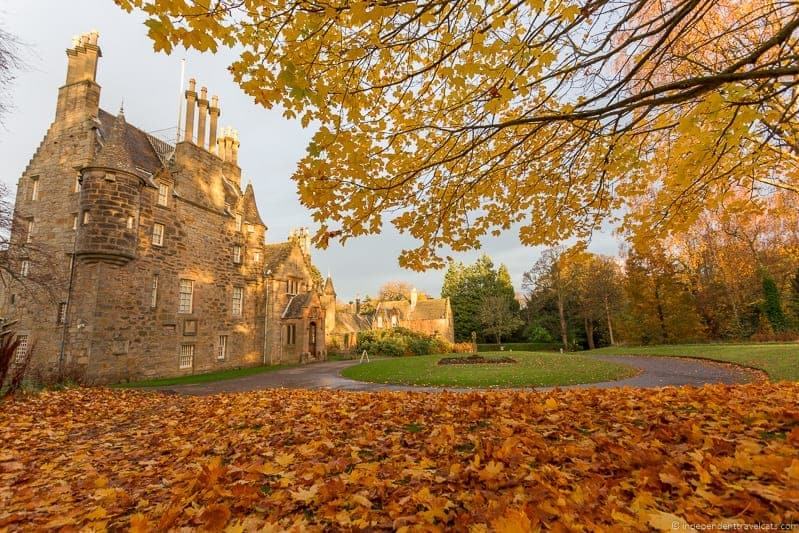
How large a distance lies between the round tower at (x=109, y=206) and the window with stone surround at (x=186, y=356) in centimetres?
624

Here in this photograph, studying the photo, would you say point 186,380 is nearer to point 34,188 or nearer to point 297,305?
point 297,305

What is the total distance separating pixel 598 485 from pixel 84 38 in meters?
27.1

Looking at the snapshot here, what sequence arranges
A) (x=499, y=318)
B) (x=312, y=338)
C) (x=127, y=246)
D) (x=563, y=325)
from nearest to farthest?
(x=127, y=246) < (x=312, y=338) < (x=563, y=325) < (x=499, y=318)

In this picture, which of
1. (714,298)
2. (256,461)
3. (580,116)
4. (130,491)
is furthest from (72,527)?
(714,298)

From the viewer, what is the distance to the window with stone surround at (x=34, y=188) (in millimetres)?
19156

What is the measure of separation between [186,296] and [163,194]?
5926 mm

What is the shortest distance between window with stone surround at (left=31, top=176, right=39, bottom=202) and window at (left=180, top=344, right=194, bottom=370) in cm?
1053

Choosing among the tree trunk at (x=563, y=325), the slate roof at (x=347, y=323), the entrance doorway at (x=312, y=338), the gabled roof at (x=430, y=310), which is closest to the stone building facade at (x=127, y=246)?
the entrance doorway at (x=312, y=338)

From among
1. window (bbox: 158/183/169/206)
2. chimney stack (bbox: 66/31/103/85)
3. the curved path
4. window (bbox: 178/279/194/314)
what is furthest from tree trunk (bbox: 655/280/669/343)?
chimney stack (bbox: 66/31/103/85)

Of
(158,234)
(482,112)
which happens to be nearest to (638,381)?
(482,112)

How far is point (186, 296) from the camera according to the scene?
2177 centimetres

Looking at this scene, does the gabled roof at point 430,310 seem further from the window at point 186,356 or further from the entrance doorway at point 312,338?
the window at point 186,356

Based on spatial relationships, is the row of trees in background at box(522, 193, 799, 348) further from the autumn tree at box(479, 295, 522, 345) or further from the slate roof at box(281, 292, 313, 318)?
the slate roof at box(281, 292, 313, 318)

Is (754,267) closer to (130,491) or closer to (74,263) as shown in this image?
(130,491)
